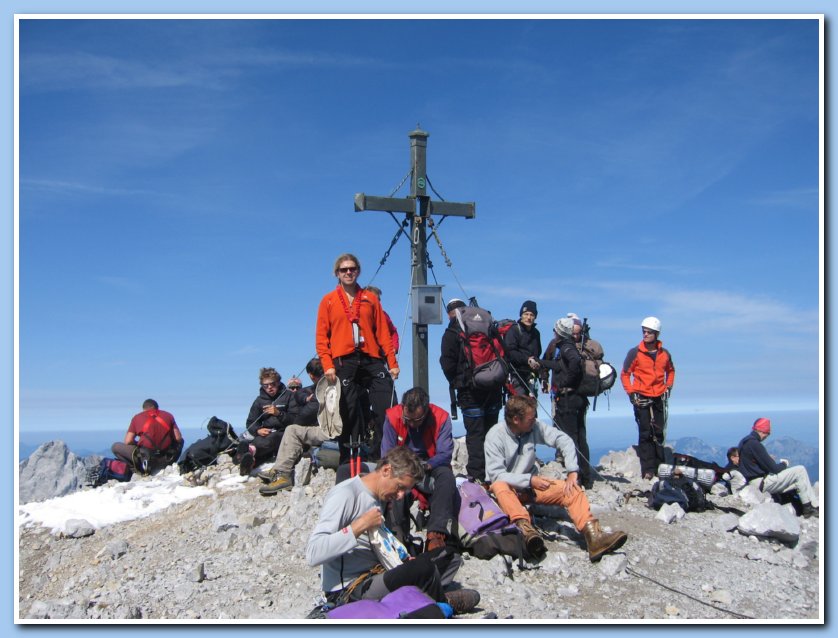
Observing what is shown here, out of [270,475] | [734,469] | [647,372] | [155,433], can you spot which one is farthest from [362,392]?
[734,469]

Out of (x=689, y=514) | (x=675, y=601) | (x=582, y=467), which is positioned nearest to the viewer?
(x=675, y=601)

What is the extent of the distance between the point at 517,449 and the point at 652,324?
13.0 feet

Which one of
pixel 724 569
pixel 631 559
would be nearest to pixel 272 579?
pixel 631 559

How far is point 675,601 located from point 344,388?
4.11m

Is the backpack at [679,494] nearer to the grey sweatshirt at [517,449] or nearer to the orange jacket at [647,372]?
the orange jacket at [647,372]

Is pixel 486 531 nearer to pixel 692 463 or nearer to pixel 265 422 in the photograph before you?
pixel 692 463

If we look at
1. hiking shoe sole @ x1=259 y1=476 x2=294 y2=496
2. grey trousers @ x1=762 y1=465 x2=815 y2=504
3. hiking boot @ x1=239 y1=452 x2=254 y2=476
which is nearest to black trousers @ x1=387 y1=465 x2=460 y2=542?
hiking shoe sole @ x1=259 y1=476 x2=294 y2=496

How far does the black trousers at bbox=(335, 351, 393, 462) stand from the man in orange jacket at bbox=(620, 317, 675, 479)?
410cm

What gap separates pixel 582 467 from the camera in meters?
10.5

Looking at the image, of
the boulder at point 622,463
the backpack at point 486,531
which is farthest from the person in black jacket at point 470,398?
the boulder at point 622,463

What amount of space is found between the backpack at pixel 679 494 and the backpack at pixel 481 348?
2.48 meters

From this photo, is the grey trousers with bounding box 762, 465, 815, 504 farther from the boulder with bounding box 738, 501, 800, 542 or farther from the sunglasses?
the sunglasses

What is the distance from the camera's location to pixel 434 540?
710 centimetres

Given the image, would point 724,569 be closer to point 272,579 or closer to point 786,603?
point 786,603
